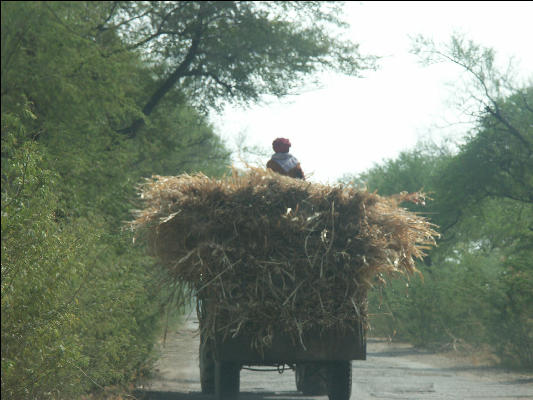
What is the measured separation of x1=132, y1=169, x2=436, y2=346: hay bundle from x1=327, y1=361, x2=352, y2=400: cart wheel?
73 cm

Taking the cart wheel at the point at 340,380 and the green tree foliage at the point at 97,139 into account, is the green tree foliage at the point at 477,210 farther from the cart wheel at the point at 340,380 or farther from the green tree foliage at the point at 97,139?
the cart wheel at the point at 340,380

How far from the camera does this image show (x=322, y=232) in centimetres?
745

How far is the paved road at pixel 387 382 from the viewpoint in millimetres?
10102

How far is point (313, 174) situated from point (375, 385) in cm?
445

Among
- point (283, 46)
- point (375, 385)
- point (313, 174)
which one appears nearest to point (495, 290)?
point (375, 385)

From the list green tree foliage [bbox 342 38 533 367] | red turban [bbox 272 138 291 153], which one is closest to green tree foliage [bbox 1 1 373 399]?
red turban [bbox 272 138 291 153]

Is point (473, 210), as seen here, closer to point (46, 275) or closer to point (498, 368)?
point (498, 368)

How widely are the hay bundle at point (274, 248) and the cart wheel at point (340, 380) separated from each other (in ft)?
2.38

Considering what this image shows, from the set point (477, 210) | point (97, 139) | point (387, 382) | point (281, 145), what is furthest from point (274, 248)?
point (477, 210)

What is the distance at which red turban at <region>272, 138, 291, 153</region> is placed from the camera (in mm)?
9680

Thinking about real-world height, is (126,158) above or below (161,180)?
above

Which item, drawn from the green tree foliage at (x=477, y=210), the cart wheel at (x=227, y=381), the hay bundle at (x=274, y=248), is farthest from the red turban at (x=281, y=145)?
the green tree foliage at (x=477, y=210)

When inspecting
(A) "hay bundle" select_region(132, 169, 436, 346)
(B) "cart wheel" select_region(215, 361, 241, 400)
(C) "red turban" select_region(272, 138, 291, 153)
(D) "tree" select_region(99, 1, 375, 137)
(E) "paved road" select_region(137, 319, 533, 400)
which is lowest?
(E) "paved road" select_region(137, 319, 533, 400)

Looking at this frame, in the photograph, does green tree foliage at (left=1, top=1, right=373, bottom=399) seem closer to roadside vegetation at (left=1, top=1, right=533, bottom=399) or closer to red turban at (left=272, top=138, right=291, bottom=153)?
roadside vegetation at (left=1, top=1, right=533, bottom=399)
